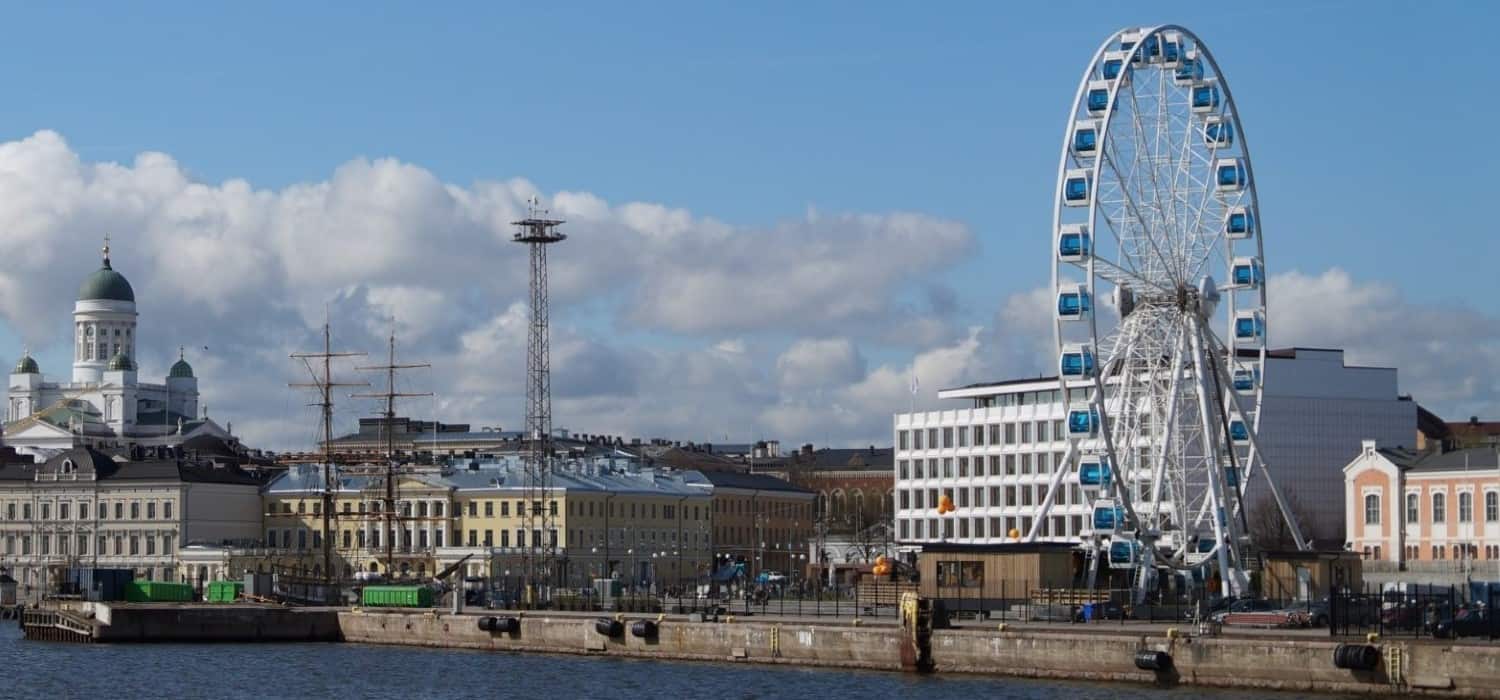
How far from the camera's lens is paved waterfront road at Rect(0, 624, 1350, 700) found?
7200cm

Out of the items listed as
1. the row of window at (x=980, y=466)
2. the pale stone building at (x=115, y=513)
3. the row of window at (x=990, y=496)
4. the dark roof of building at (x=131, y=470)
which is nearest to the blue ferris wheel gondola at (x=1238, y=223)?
the row of window at (x=990, y=496)

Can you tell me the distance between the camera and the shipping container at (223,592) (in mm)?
120250

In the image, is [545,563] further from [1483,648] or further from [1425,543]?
[1483,648]

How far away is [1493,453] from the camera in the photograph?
410 ft

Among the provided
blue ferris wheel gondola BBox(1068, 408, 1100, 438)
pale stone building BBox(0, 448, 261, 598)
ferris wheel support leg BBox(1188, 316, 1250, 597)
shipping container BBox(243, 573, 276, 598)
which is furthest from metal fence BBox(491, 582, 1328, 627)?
pale stone building BBox(0, 448, 261, 598)

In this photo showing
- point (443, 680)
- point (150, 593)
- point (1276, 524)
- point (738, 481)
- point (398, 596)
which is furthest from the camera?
point (738, 481)

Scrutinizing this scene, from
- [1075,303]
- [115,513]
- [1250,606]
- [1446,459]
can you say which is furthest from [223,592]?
[1446,459]

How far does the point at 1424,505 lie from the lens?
127500 millimetres

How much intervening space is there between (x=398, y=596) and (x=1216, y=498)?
124ft

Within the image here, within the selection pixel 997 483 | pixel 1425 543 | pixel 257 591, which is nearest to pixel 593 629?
pixel 257 591

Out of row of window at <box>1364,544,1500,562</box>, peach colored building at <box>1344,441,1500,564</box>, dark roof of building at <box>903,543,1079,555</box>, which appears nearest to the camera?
dark roof of building at <box>903,543,1079,555</box>

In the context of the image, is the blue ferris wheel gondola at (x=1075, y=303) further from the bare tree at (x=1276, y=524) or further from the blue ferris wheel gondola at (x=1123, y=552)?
the bare tree at (x=1276, y=524)

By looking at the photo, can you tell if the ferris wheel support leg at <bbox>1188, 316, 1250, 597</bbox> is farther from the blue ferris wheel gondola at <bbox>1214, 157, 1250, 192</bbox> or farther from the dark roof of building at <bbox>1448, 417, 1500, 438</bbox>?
the dark roof of building at <bbox>1448, 417, 1500, 438</bbox>

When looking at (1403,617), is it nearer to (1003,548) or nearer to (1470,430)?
(1003,548)
